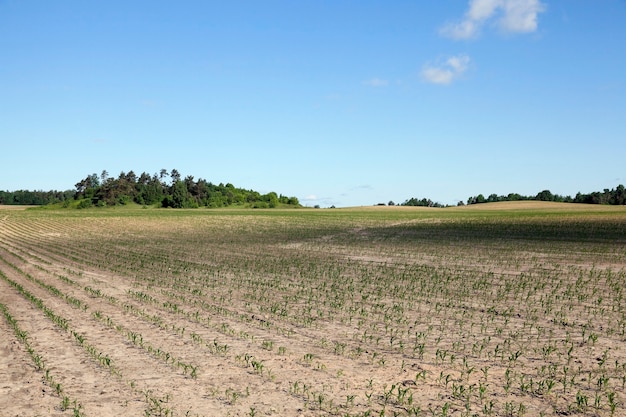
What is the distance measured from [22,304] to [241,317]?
22.5ft

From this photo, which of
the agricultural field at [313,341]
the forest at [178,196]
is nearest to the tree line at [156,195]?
the forest at [178,196]

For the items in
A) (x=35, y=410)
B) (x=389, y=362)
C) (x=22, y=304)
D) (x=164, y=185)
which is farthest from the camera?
(x=164, y=185)

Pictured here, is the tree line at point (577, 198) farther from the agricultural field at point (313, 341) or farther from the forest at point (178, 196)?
the agricultural field at point (313, 341)

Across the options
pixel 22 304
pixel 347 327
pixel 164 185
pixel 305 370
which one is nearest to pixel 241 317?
pixel 347 327

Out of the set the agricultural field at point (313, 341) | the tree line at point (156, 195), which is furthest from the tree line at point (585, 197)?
the agricultural field at point (313, 341)

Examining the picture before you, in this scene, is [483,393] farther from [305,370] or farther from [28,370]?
[28,370]

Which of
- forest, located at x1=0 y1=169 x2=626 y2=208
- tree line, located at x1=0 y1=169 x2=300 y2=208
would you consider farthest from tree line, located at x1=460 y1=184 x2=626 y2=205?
tree line, located at x1=0 y1=169 x2=300 y2=208

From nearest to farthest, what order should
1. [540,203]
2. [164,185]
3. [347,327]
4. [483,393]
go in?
[483,393], [347,327], [540,203], [164,185]

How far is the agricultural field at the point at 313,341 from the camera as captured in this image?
349 inches

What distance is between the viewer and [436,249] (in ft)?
122

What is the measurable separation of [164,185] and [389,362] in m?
184

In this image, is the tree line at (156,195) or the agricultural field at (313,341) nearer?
the agricultural field at (313,341)

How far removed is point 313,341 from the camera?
12.6 m

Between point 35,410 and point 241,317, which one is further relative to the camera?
point 241,317
